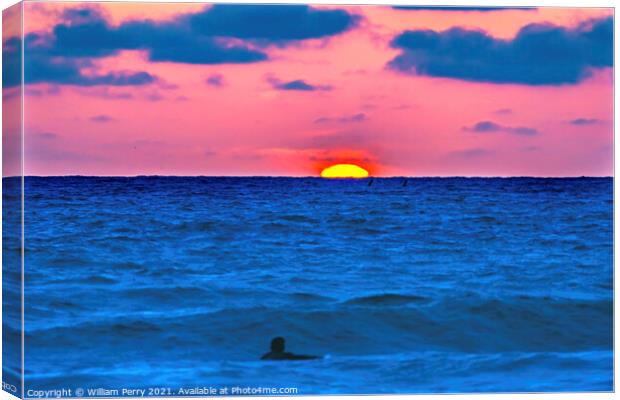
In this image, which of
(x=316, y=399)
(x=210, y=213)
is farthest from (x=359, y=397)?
(x=210, y=213)

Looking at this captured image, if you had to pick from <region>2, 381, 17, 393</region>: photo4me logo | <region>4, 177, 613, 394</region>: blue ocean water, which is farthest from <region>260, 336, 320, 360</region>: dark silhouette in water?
<region>2, 381, 17, 393</region>: photo4me logo

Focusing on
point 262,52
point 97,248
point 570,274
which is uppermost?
point 262,52

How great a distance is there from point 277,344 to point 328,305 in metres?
0.91

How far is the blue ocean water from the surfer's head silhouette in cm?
9

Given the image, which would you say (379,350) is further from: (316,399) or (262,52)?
(262,52)

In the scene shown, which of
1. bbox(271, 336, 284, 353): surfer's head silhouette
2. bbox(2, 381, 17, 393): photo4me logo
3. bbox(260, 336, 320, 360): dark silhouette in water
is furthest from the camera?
bbox(271, 336, 284, 353): surfer's head silhouette

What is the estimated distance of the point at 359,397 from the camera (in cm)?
739

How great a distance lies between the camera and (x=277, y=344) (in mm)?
8789

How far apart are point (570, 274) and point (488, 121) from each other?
1.69 meters

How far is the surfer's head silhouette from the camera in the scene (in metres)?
8.55

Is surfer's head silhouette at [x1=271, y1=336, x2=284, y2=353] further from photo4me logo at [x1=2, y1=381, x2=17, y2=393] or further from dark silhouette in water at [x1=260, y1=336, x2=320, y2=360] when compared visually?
photo4me logo at [x1=2, y1=381, x2=17, y2=393]

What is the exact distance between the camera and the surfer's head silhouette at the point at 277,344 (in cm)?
855

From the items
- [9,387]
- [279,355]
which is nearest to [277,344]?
[279,355]

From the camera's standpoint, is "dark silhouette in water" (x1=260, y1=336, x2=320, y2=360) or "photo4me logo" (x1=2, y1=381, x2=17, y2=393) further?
"dark silhouette in water" (x1=260, y1=336, x2=320, y2=360)
